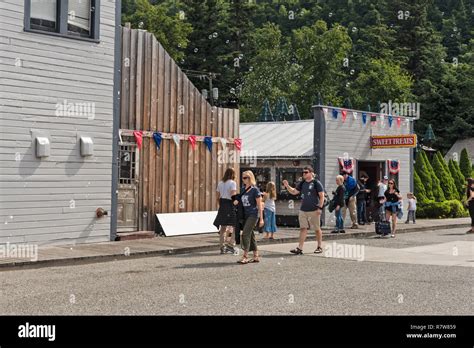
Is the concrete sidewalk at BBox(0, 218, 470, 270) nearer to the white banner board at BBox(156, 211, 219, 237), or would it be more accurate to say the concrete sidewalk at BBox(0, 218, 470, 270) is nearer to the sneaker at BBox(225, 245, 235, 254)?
the white banner board at BBox(156, 211, 219, 237)

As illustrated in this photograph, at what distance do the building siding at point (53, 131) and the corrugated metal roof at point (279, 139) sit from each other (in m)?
8.88

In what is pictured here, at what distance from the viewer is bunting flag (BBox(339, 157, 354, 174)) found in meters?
22.7

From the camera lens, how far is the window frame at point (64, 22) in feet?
45.1

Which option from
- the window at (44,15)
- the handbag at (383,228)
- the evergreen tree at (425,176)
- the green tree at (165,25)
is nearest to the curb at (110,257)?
the handbag at (383,228)

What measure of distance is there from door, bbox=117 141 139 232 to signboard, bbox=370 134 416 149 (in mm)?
10713

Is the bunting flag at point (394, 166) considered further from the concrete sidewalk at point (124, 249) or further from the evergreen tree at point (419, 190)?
the concrete sidewalk at point (124, 249)

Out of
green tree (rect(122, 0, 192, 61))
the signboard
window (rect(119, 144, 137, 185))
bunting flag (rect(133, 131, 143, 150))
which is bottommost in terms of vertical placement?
window (rect(119, 144, 137, 185))

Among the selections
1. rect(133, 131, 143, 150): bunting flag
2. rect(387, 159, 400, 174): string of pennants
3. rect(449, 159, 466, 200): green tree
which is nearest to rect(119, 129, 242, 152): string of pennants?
rect(133, 131, 143, 150): bunting flag

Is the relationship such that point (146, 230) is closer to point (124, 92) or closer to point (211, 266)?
point (124, 92)

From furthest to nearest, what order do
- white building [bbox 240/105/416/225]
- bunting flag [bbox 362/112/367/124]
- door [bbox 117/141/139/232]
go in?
bunting flag [bbox 362/112/367/124], white building [bbox 240/105/416/225], door [bbox 117/141/139/232]

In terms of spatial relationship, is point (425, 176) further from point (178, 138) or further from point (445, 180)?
point (178, 138)

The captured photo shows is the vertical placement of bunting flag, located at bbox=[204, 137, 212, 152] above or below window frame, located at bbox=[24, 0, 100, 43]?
below
